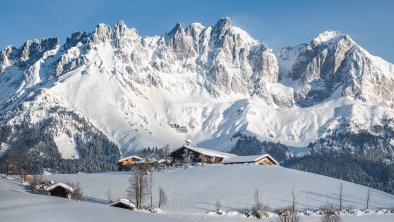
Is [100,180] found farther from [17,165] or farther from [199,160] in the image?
[17,165]

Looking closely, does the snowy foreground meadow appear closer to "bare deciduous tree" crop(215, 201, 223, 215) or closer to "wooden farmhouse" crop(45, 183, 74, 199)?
"bare deciduous tree" crop(215, 201, 223, 215)

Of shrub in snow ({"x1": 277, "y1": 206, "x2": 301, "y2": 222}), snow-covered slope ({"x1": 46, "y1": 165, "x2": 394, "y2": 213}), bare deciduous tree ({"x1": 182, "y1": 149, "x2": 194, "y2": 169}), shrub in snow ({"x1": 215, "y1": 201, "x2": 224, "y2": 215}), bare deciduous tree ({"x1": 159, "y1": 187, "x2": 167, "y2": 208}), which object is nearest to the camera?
shrub in snow ({"x1": 277, "y1": 206, "x2": 301, "y2": 222})

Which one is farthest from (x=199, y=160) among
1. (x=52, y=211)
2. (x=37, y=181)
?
(x=52, y=211)

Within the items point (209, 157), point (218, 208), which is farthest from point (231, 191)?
point (209, 157)

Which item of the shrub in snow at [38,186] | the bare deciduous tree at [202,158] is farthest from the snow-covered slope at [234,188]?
the bare deciduous tree at [202,158]

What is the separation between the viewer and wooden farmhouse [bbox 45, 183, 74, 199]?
372ft

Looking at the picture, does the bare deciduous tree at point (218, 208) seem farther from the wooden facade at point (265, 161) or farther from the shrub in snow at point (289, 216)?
the wooden facade at point (265, 161)

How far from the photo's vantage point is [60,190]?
114m

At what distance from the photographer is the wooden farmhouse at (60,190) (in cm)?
11325

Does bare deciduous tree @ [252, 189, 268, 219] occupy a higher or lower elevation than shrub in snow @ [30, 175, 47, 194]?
lower

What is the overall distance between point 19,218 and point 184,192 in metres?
70.3

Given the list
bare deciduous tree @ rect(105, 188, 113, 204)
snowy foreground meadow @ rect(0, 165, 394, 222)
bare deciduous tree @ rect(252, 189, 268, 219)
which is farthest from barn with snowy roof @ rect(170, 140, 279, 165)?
bare deciduous tree @ rect(252, 189, 268, 219)

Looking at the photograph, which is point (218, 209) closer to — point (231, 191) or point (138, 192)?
point (138, 192)

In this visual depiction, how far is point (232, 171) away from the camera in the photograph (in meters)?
147
